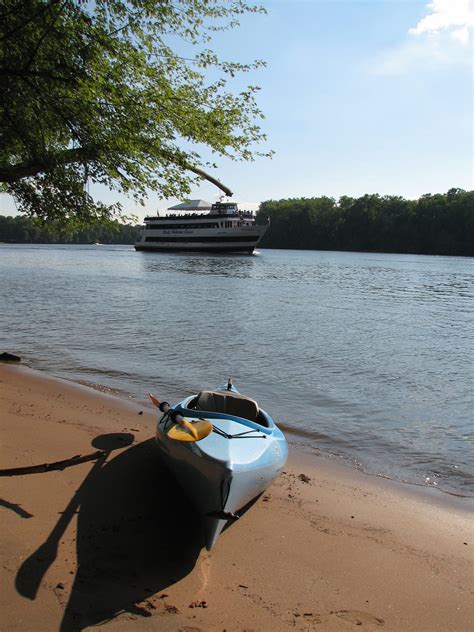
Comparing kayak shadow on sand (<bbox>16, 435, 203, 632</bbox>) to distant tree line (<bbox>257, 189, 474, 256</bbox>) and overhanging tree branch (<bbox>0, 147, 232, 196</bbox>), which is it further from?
distant tree line (<bbox>257, 189, 474, 256</bbox>)

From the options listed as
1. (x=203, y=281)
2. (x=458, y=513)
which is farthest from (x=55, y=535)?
(x=203, y=281)

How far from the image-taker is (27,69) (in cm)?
653

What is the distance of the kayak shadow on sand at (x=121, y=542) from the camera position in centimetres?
322

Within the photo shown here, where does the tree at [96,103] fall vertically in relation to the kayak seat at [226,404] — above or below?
above

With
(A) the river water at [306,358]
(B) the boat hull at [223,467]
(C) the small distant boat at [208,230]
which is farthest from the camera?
(C) the small distant boat at [208,230]

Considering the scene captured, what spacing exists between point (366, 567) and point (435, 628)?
0.71 metres

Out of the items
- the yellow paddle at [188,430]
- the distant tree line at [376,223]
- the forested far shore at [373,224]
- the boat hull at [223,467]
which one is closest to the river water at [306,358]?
the boat hull at [223,467]

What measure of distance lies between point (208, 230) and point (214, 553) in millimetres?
75727

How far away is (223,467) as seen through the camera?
12.5 feet

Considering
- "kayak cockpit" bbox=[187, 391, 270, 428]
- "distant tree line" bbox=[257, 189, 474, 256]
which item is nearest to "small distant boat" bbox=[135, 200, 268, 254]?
"distant tree line" bbox=[257, 189, 474, 256]

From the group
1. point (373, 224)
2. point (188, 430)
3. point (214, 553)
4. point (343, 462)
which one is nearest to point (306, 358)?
point (343, 462)

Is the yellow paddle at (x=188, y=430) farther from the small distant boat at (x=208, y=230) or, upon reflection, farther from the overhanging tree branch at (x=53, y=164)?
the small distant boat at (x=208, y=230)

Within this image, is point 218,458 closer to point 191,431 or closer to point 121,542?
point 191,431

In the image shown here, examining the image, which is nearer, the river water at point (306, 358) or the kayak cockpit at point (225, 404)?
the kayak cockpit at point (225, 404)
